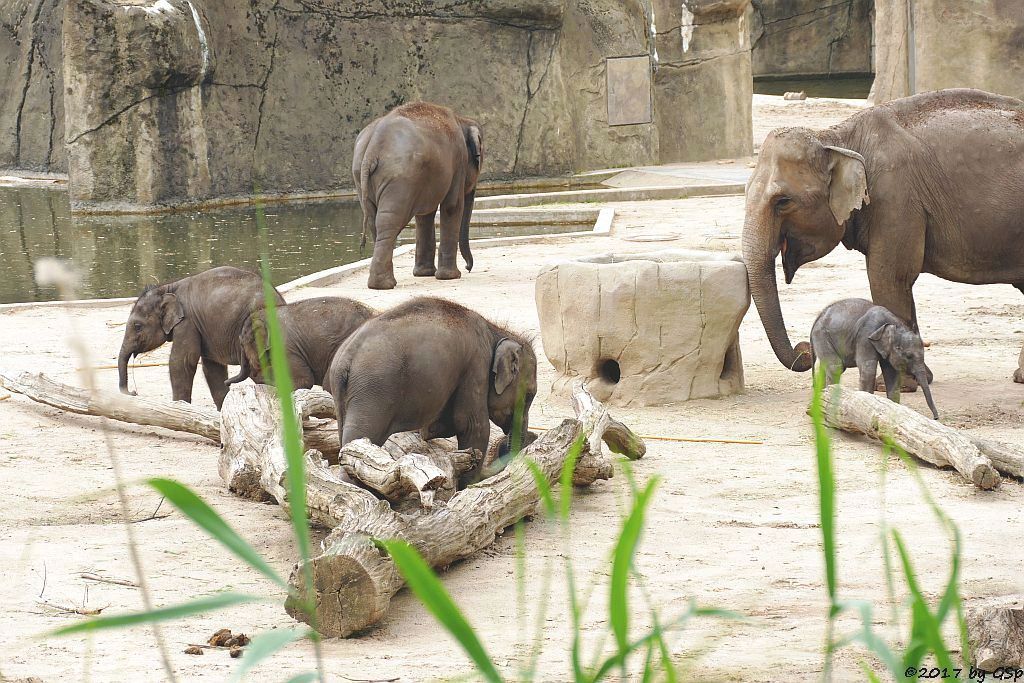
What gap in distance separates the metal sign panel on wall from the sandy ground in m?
13.4

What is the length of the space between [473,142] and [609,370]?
4192 millimetres

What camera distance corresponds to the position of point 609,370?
693 cm

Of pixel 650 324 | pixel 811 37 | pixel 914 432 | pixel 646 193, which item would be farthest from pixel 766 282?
pixel 811 37

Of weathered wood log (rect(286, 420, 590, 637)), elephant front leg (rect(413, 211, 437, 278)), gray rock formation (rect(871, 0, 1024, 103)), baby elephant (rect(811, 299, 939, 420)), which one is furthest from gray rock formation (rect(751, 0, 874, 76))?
weathered wood log (rect(286, 420, 590, 637))

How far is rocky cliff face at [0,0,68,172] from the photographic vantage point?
21.8 meters

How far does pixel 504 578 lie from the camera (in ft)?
12.9

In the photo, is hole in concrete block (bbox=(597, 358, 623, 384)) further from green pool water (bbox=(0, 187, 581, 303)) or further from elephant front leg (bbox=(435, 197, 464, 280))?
green pool water (bbox=(0, 187, 581, 303))

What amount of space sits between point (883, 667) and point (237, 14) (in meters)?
16.8

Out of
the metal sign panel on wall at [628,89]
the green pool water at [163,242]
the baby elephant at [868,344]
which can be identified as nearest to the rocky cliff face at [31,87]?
the green pool water at [163,242]

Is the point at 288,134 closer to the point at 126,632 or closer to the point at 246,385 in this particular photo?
the point at 246,385

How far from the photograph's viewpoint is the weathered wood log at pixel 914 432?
4727mm

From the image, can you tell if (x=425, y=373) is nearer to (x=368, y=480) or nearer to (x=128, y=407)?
(x=368, y=480)

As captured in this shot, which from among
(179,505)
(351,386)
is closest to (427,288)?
(351,386)

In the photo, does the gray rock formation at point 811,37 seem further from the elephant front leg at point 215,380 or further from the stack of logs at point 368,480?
the stack of logs at point 368,480
